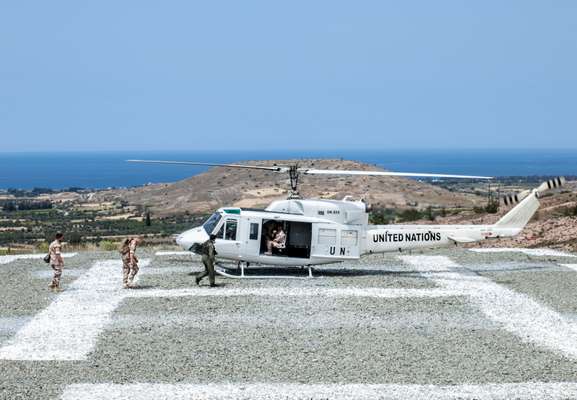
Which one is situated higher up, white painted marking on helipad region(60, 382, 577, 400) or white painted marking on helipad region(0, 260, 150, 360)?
white painted marking on helipad region(60, 382, 577, 400)

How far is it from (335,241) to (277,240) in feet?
4.85

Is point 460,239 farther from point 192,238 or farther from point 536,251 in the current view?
point 536,251

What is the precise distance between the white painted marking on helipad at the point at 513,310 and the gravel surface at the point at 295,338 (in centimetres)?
22

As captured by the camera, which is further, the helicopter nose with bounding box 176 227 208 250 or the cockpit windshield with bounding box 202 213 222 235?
the cockpit windshield with bounding box 202 213 222 235

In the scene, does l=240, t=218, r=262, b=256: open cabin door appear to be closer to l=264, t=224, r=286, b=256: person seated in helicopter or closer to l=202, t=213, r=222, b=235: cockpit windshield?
l=264, t=224, r=286, b=256: person seated in helicopter

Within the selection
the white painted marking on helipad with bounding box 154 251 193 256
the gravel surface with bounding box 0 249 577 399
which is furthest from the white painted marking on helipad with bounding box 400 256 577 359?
the white painted marking on helipad with bounding box 154 251 193 256

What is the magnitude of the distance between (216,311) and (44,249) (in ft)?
53.0

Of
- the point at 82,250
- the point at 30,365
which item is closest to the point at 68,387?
the point at 30,365

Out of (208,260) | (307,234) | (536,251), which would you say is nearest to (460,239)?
(307,234)

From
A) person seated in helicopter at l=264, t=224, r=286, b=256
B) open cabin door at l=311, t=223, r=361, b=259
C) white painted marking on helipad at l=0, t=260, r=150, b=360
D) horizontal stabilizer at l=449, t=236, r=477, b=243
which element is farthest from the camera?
horizontal stabilizer at l=449, t=236, r=477, b=243

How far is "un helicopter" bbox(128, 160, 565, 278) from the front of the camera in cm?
2422

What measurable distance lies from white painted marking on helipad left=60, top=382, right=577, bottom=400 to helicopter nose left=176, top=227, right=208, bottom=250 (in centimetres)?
1018

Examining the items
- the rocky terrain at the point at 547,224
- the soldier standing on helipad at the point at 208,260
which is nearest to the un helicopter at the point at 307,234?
the soldier standing on helipad at the point at 208,260

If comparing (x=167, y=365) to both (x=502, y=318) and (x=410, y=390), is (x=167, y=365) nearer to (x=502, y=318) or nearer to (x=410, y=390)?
(x=410, y=390)
